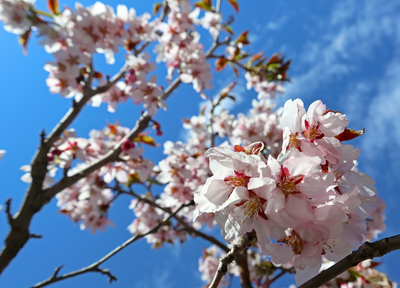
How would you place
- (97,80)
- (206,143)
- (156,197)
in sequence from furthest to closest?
(206,143) → (156,197) → (97,80)

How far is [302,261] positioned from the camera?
2.48 feet

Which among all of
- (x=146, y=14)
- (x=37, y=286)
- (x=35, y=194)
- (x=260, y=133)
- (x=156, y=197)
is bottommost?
(x=37, y=286)

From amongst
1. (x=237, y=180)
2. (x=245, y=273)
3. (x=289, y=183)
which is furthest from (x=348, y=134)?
(x=245, y=273)

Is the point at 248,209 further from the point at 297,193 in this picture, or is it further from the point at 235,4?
the point at 235,4

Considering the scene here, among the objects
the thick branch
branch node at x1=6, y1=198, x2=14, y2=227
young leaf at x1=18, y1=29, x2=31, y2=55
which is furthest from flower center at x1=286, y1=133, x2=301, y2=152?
young leaf at x1=18, y1=29, x2=31, y2=55

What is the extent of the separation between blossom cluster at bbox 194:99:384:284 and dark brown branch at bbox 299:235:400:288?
73mm

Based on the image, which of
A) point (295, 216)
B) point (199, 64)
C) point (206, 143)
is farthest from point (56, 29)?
point (295, 216)

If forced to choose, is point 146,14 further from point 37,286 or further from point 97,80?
point 37,286

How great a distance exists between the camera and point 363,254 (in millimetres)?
647

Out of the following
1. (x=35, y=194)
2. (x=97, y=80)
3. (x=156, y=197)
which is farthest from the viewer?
(x=156, y=197)

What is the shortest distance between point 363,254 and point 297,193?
0.22 meters

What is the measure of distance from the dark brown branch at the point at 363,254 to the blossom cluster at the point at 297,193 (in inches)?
2.9

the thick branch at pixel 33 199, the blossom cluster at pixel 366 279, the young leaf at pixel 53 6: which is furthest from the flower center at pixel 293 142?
the young leaf at pixel 53 6

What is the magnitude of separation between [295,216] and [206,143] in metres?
3.25
